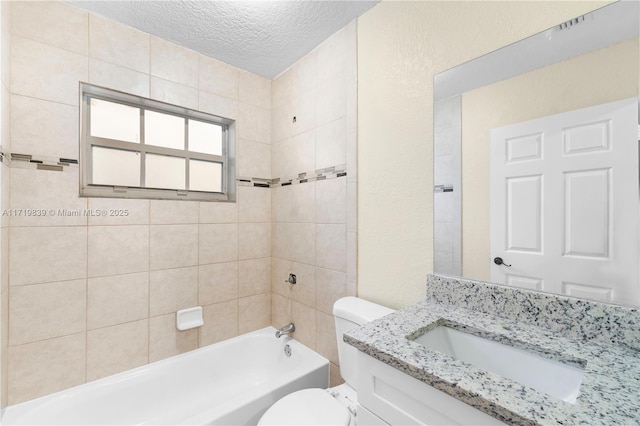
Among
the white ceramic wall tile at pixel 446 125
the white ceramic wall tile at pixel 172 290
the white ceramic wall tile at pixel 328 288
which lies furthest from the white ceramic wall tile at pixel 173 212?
the white ceramic wall tile at pixel 446 125

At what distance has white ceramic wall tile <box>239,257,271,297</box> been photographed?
2137 millimetres

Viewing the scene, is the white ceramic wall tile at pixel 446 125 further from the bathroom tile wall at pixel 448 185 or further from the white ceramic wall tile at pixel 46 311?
the white ceramic wall tile at pixel 46 311

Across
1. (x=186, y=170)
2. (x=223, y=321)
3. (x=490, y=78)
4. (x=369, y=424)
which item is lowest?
(x=223, y=321)

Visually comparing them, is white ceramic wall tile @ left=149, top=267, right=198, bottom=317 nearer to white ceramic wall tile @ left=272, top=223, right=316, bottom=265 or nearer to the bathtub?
the bathtub

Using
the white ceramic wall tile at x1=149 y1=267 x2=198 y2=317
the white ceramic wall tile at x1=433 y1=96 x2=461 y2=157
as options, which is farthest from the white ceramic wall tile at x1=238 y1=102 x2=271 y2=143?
the white ceramic wall tile at x1=433 y1=96 x2=461 y2=157

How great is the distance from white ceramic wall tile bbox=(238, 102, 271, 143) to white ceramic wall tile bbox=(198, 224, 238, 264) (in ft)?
2.44

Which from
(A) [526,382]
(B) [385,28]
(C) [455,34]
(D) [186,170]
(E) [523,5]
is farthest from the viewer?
(D) [186,170]

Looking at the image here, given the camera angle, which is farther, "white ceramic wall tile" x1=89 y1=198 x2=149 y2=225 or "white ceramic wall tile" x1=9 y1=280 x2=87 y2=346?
"white ceramic wall tile" x1=89 y1=198 x2=149 y2=225

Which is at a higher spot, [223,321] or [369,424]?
[369,424]

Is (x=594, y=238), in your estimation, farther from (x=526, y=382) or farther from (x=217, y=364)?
(x=217, y=364)

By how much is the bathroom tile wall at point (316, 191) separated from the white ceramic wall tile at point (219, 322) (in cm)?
35

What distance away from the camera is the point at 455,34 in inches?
46.1

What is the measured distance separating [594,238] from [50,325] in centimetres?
244

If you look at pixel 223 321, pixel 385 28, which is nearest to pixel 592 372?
pixel 385 28
